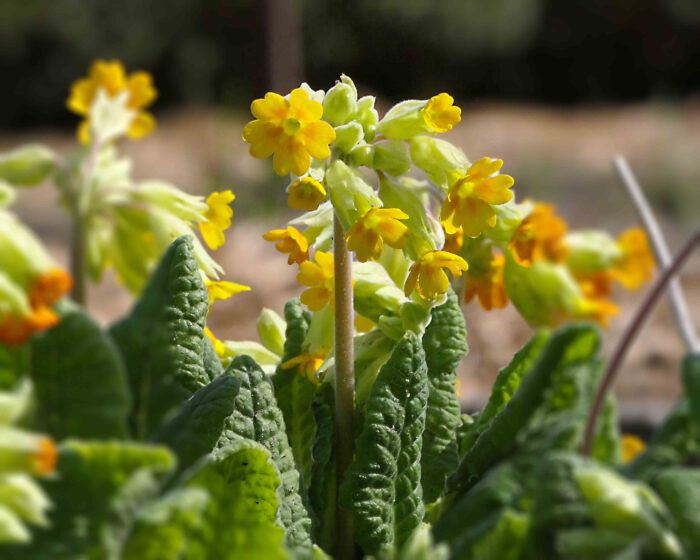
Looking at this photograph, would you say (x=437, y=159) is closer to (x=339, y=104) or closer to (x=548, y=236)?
(x=339, y=104)

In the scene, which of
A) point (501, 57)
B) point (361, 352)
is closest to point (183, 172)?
point (501, 57)

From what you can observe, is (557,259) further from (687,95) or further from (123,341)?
(687,95)

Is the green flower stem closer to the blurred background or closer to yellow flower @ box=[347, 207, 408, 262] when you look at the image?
yellow flower @ box=[347, 207, 408, 262]

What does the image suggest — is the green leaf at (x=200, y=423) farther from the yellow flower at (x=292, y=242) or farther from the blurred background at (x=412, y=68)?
the blurred background at (x=412, y=68)

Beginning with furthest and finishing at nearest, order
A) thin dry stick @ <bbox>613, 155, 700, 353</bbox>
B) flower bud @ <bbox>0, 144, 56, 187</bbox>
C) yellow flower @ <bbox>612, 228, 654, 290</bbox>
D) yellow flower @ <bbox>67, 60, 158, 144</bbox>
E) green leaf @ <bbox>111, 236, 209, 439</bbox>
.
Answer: yellow flower @ <bbox>612, 228, 654, 290</bbox> < yellow flower @ <bbox>67, 60, 158, 144</bbox> < flower bud @ <bbox>0, 144, 56, 187</bbox> < thin dry stick @ <bbox>613, 155, 700, 353</bbox> < green leaf @ <bbox>111, 236, 209, 439</bbox>

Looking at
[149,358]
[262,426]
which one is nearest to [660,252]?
[262,426]

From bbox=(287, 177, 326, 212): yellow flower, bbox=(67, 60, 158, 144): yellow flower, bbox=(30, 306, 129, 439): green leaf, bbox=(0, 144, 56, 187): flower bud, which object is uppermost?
bbox=(67, 60, 158, 144): yellow flower

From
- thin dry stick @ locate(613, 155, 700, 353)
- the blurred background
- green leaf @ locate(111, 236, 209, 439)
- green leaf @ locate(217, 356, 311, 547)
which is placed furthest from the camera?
the blurred background

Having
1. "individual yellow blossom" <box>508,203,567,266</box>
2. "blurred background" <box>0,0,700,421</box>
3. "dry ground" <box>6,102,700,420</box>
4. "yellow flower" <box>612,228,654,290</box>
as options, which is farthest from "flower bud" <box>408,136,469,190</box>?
"blurred background" <box>0,0,700,421</box>
